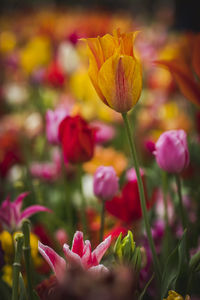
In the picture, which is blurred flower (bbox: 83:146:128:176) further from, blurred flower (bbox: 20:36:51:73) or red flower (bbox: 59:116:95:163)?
blurred flower (bbox: 20:36:51:73)

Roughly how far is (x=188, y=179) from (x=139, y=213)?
33 centimetres

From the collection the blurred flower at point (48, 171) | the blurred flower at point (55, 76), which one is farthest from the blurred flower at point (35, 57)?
the blurred flower at point (48, 171)

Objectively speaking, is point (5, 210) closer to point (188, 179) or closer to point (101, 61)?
point (101, 61)

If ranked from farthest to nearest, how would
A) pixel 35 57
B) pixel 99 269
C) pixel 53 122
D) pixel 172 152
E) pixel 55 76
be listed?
pixel 35 57
pixel 55 76
pixel 53 122
pixel 172 152
pixel 99 269

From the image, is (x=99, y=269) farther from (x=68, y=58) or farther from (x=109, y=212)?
(x=68, y=58)

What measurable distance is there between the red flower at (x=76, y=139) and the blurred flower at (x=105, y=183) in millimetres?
56

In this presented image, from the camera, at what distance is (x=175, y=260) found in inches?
16.6

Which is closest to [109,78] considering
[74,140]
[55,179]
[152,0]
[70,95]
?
[74,140]

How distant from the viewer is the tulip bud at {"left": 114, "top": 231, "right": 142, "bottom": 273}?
0.40m

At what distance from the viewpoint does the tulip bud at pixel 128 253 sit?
40cm

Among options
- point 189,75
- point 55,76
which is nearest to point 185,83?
point 189,75

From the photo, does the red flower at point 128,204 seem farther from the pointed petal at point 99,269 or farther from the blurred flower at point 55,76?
the blurred flower at point 55,76

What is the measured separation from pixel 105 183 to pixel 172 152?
0.35ft

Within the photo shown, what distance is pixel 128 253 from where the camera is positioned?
405 mm
